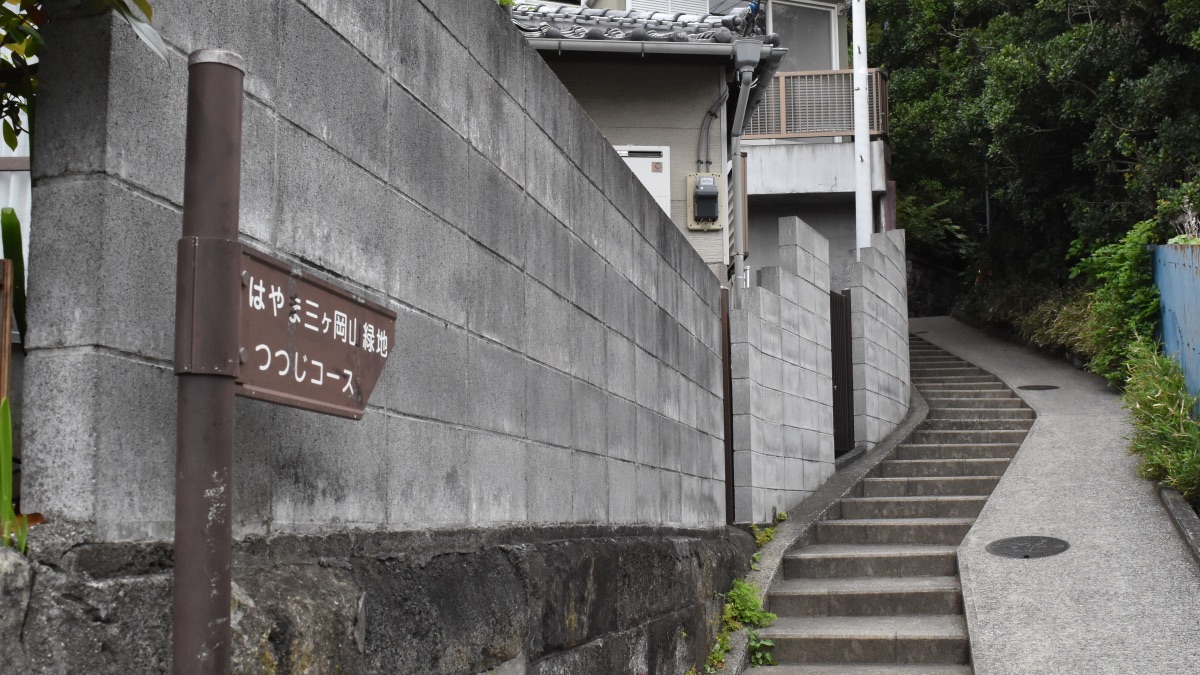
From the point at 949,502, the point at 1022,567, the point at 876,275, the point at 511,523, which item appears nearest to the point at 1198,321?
the point at 949,502

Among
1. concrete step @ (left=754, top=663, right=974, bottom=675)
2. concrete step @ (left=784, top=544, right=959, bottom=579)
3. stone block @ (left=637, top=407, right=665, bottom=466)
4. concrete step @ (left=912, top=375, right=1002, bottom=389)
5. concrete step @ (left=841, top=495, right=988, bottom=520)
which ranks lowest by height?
concrete step @ (left=754, top=663, right=974, bottom=675)

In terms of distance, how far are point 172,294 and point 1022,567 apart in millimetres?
6703

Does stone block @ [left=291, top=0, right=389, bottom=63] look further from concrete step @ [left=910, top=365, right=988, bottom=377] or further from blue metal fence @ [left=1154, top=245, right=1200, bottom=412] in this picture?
concrete step @ [left=910, top=365, right=988, bottom=377]

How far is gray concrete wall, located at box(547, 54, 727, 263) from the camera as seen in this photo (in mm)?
11047

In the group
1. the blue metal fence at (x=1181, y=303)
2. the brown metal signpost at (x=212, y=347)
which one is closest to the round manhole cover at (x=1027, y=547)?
the blue metal fence at (x=1181, y=303)

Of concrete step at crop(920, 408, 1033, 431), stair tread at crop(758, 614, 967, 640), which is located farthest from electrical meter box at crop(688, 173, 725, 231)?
stair tread at crop(758, 614, 967, 640)

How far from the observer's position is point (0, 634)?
1.83 m

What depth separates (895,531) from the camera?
366 inches

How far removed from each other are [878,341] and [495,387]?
9.61 meters

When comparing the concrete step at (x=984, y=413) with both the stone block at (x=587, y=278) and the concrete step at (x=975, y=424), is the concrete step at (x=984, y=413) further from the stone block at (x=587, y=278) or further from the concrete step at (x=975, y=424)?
the stone block at (x=587, y=278)

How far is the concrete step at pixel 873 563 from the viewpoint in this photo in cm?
843

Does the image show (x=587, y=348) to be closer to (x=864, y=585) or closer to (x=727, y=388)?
(x=727, y=388)

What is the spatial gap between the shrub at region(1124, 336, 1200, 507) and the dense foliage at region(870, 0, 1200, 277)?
14.2ft

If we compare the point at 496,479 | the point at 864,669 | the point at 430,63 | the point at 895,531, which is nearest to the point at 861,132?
the point at 895,531
